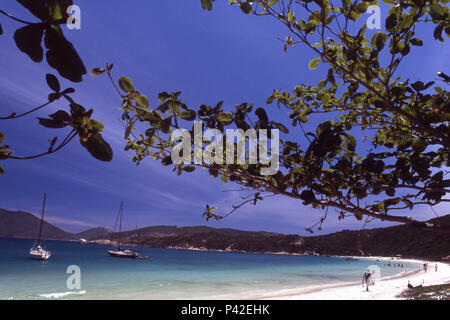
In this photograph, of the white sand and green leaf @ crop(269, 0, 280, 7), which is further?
the white sand

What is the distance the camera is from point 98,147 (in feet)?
2.55

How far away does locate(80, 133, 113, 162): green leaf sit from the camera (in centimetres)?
77

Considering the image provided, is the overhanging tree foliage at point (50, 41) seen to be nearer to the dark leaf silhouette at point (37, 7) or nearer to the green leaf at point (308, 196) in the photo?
the dark leaf silhouette at point (37, 7)

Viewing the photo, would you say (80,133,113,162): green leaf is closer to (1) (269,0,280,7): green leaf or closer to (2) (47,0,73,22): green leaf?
(2) (47,0,73,22): green leaf

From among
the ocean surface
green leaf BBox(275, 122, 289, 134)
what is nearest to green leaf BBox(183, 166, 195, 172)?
green leaf BBox(275, 122, 289, 134)

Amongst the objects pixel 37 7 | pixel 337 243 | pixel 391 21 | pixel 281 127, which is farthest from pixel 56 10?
pixel 337 243

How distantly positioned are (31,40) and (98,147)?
300 millimetres

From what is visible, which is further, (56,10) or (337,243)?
(337,243)

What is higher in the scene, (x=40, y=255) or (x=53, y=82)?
(x=53, y=82)

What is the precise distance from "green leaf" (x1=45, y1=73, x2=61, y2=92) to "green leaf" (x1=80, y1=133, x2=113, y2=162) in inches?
6.1

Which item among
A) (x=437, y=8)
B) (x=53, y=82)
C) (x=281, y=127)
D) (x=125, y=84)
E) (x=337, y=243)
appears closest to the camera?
(x=53, y=82)

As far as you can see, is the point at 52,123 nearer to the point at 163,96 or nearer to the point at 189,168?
the point at 163,96

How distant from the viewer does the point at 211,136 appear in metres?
1.64
